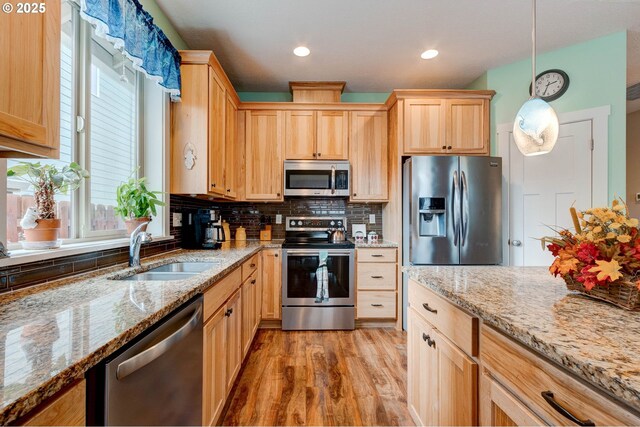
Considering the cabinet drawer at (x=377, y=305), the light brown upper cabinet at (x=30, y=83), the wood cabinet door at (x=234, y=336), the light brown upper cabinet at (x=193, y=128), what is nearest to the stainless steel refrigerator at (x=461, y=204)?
the cabinet drawer at (x=377, y=305)

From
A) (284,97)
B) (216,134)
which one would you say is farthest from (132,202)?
(284,97)

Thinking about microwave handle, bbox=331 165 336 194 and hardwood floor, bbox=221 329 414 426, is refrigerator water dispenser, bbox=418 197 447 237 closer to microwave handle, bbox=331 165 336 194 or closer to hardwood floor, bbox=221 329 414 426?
microwave handle, bbox=331 165 336 194

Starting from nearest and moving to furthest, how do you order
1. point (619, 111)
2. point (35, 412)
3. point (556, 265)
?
point (35, 412)
point (556, 265)
point (619, 111)

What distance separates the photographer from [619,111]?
2459mm

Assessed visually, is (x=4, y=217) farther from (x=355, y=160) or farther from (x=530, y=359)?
(x=355, y=160)

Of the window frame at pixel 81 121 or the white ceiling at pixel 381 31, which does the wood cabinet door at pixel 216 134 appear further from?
the window frame at pixel 81 121

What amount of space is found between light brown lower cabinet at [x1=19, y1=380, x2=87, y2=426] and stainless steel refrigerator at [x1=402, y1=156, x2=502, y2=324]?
2.59 meters

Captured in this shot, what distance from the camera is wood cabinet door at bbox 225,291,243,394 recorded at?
1715 mm

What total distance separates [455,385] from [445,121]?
2592 mm

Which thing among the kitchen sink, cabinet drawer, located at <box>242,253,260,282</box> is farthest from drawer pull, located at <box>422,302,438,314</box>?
cabinet drawer, located at <box>242,253,260,282</box>

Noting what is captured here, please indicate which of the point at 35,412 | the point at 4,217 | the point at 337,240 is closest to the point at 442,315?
the point at 35,412

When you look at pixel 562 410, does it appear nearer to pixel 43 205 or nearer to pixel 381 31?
pixel 43 205

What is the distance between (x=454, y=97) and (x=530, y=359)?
9.45 feet

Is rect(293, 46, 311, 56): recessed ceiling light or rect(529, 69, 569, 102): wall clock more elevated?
rect(293, 46, 311, 56): recessed ceiling light
